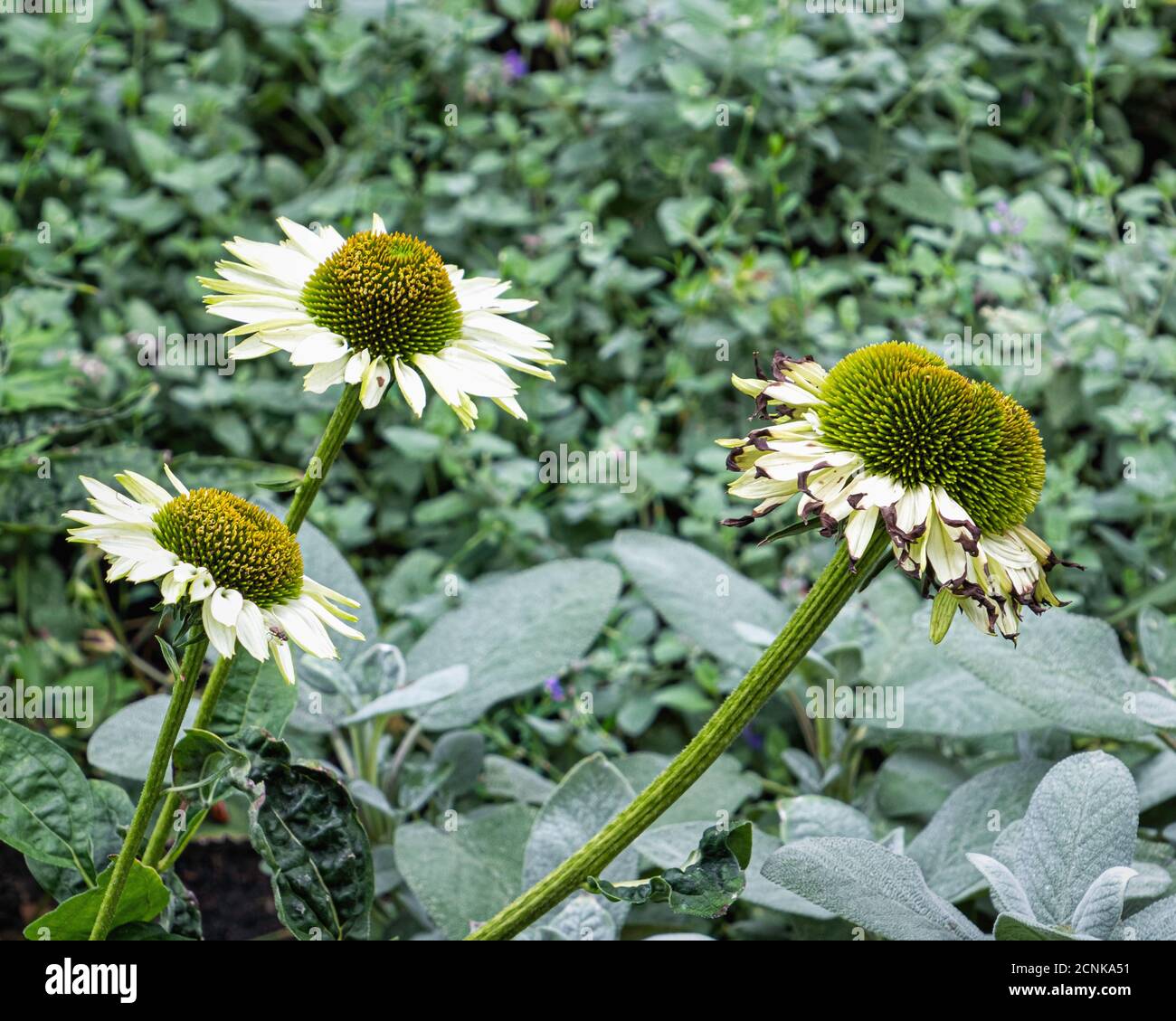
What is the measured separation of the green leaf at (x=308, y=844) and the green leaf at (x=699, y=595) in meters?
0.58

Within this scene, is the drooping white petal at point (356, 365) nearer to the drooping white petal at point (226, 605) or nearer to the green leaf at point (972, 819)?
the drooping white petal at point (226, 605)

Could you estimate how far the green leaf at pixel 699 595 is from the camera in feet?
4.86

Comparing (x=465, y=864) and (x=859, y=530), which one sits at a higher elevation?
(x=859, y=530)

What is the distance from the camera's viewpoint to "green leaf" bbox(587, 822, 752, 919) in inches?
35.9

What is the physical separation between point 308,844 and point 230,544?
0.85ft

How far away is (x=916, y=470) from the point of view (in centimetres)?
89

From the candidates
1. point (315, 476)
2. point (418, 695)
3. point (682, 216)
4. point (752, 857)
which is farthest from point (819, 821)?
point (682, 216)

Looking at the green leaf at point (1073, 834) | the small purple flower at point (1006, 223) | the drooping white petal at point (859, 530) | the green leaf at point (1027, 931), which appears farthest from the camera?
the small purple flower at point (1006, 223)

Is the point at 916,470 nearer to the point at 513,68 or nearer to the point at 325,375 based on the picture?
the point at 325,375

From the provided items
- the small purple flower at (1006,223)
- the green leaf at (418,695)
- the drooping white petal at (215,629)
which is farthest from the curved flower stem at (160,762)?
the small purple flower at (1006,223)

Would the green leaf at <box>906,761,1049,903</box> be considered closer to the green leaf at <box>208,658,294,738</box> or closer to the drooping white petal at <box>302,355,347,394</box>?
the green leaf at <box>208,658,294,738</box>

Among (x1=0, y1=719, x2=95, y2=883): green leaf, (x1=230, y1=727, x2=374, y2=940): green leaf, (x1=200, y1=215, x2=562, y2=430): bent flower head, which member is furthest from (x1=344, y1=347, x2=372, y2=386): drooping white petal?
(x1=0, y1=719, x2=95, y2=883): green leaf

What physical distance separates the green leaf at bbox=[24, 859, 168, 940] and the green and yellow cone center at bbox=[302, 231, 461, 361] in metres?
0.44
